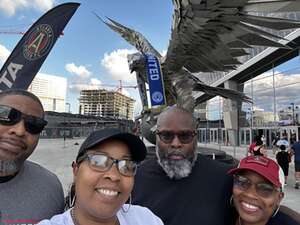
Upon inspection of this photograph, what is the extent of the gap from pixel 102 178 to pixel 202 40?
4316mm

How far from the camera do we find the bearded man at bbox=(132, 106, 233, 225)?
2.09 meters

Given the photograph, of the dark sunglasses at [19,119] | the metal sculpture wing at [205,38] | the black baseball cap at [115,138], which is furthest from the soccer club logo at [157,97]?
the black baseball cap at [115,138]

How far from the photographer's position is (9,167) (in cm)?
180

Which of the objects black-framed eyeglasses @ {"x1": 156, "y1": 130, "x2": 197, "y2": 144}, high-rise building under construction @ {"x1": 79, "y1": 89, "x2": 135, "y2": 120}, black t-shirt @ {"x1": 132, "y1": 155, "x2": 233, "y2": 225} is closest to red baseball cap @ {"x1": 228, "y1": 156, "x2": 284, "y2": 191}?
black t-shirt @ {"x1": 132, "y1": 155, "x2": 233, "y2": 225}

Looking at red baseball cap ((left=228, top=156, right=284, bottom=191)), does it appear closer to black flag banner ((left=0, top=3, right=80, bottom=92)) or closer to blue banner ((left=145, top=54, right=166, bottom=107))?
black flag banner ((left=0, top=3, right=80, bottom=92))

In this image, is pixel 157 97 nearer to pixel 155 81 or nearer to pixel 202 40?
pixel 155 81

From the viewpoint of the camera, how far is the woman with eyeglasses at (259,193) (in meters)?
1.94

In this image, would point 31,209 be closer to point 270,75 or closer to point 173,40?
point 173,40

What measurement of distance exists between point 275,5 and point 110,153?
3723 millimetres

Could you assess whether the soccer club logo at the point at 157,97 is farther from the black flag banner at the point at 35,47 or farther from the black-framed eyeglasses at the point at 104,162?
the black-framed eyeglasses at the point at 104,162

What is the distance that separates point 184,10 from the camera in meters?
4.39

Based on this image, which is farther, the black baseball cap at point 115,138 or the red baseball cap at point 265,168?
the red baseball cap at point 265,168

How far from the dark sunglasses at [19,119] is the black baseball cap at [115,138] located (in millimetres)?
563

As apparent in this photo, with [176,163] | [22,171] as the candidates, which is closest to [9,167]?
[22,171]
